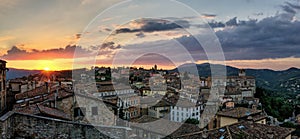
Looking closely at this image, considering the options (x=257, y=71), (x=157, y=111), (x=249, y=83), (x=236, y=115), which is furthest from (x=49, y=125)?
(x=257, y=71)

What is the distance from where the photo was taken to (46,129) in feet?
29.3

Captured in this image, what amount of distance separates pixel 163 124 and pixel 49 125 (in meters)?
20.2

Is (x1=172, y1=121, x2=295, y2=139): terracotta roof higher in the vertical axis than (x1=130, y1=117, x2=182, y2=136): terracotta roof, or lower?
higher

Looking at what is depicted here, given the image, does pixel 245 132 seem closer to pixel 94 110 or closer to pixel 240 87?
pixel 94 110

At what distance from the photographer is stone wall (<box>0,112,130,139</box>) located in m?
8.72

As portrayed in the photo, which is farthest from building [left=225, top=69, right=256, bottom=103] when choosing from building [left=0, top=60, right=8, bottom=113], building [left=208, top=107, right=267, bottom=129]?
building [left=0, top=60, right=8, bottom=113]

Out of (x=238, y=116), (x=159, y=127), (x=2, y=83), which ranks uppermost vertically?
(x=2, y=83)

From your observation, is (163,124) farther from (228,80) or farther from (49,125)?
(228,80)

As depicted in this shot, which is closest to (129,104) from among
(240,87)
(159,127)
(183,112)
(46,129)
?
(183,112)

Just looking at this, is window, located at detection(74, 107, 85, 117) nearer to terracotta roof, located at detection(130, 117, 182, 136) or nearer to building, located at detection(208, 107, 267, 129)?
terracotta roof, located at detection(130, 117, 182, 136)

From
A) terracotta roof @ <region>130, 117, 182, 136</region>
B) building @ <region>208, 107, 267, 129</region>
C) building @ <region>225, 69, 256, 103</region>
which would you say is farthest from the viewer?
building @ <region>225, 69, 256, 103</region>

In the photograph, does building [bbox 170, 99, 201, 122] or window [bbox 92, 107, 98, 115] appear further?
building [bbox 170, 99, 201, 122]

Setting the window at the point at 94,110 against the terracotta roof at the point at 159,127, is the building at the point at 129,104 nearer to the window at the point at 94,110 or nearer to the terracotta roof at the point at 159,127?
the terracotta roof at the point at 159,127

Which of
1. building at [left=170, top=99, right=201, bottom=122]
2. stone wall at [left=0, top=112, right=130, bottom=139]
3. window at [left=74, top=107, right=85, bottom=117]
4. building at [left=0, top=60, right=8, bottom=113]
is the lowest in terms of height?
building at [left=170, top=99, right=201, bottom=122]
